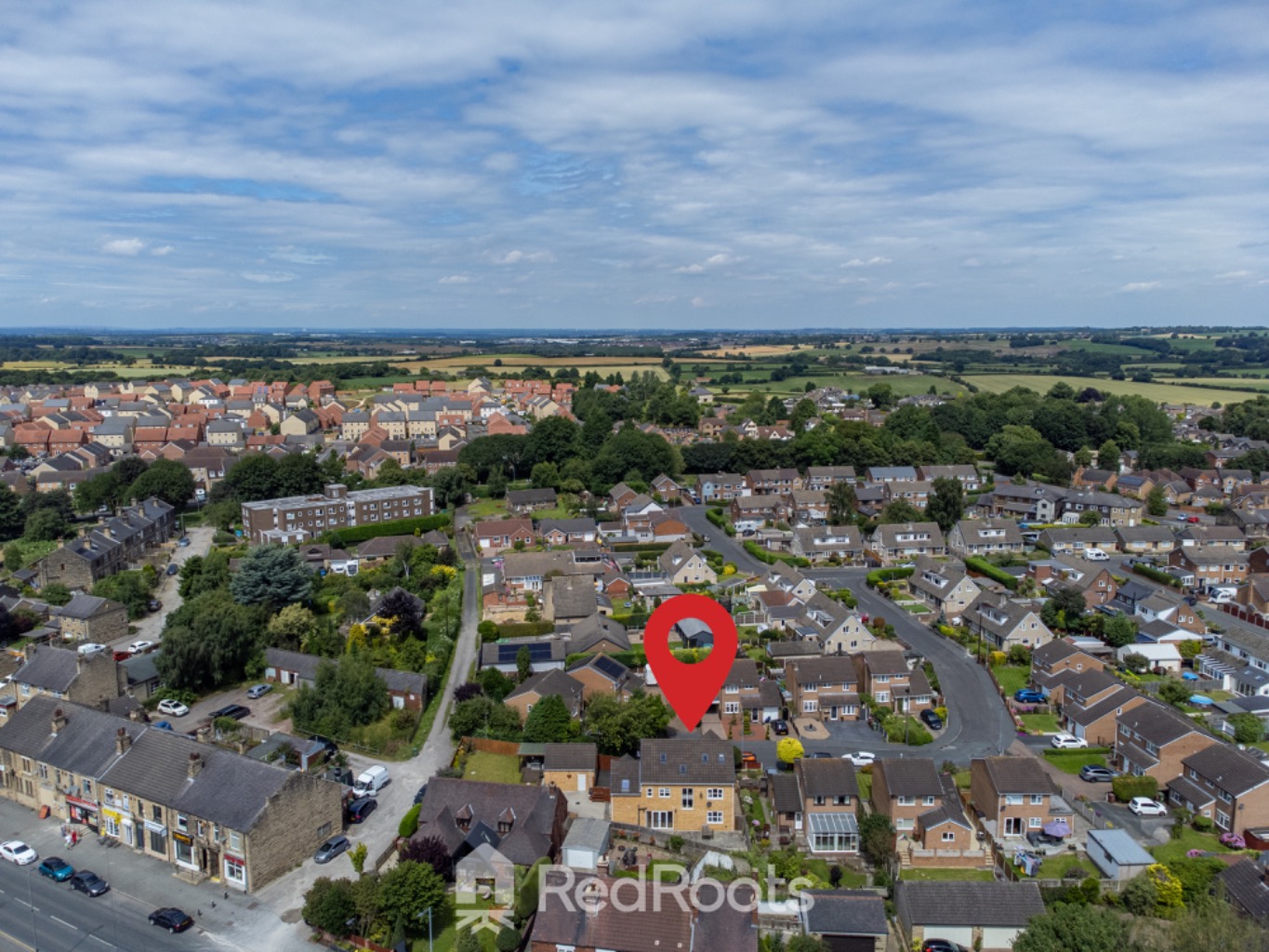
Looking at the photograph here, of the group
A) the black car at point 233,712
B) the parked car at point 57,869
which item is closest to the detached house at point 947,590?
the black car at point 233,712

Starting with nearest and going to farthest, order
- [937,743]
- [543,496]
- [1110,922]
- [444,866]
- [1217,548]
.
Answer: [1110,922]
[444,866]
[937,743]
[1217,548]
[543,496]

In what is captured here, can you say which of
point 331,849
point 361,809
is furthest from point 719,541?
point 331,849

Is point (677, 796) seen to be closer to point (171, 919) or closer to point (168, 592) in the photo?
point (171, 919)

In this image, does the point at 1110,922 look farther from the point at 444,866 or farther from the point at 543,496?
the point at 543,496

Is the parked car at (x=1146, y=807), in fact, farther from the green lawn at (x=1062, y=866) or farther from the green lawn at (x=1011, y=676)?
the green lawn at (x=1011, y=676)

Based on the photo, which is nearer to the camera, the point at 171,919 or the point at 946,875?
the point at 171,919

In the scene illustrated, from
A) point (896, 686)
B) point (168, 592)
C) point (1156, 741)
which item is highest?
point (1156, 741)

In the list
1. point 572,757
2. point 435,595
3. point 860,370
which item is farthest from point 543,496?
point 860,370
